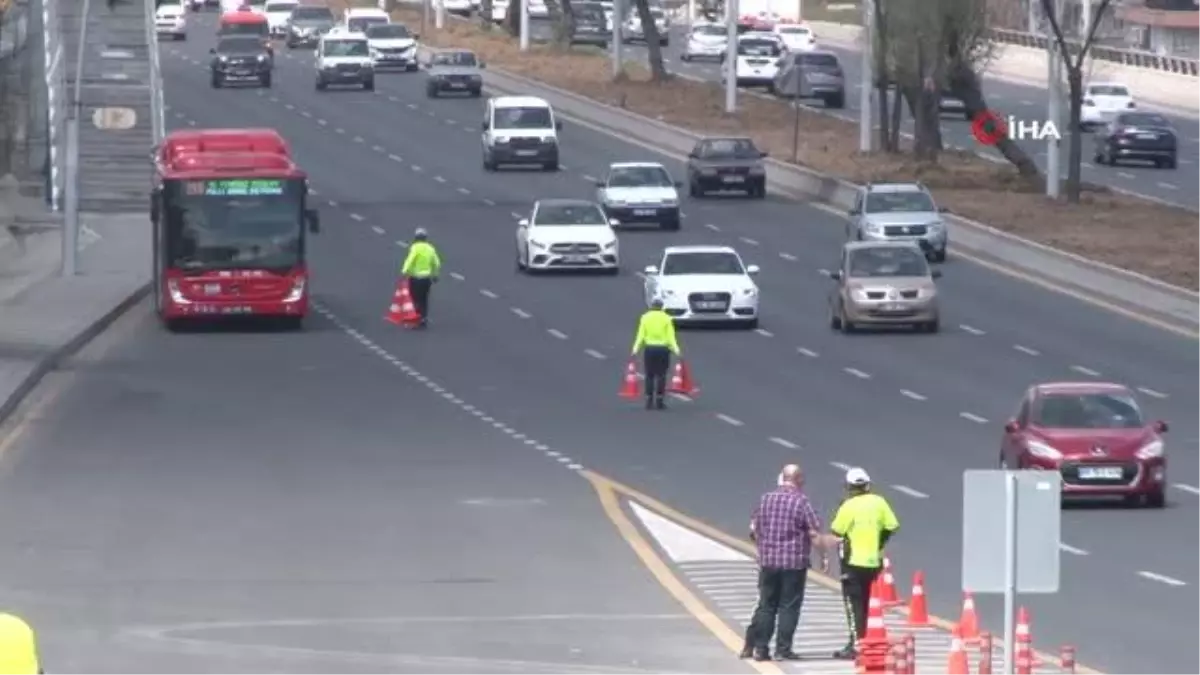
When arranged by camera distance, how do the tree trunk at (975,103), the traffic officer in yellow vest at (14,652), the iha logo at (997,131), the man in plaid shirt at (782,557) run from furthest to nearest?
1. the tree trunk at (975,103)
2. the iha logo at (997,131)
3. the man in plaid shirt at (782,557)
4. the traffic officer in yellow vest at (14,652)

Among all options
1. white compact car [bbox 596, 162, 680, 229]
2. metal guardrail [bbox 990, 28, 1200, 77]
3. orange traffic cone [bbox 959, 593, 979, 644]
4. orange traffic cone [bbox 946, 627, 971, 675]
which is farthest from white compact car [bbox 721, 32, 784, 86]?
orange traffic cone [bbox 946, 627, 971, 675]

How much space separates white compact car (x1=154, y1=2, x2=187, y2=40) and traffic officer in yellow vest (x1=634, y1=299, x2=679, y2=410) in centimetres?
7784

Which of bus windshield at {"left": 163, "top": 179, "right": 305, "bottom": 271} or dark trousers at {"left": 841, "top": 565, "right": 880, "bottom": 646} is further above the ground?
dark trousers at {"left": 841, "top": 565, "right": 880, "bottom": 646}

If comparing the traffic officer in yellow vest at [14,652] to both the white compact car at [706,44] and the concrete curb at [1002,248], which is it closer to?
the concrete curb at [1002,248]

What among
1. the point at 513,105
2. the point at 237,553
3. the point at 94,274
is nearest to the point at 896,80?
the point at 513,105

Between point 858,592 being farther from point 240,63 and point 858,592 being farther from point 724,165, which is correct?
A: point 240,63

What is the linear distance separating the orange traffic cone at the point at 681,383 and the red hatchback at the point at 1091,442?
8803 millimetres

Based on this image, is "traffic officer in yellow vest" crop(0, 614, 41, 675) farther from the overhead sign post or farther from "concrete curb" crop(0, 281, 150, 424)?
"concrete curb" crop(0, 281, 150, 424)

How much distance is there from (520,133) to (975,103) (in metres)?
10.9

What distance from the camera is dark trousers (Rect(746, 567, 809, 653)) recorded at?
66.8 ft

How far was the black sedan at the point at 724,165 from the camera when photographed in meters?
69.4

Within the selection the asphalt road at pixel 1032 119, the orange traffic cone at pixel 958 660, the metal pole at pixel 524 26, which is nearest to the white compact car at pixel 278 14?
the metal pole at pixel 524 26

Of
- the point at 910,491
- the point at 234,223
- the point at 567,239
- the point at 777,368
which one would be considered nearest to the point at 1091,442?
the point at 910,491

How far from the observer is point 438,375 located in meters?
43.1
